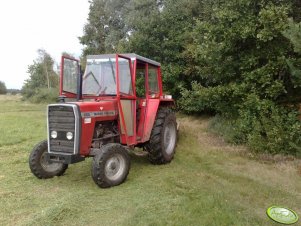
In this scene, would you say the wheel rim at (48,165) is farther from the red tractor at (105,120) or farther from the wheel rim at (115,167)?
the wheel rim at (115,167)

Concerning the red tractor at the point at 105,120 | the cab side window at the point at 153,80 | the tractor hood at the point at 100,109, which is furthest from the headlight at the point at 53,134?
the cab side window at the point at 153,80

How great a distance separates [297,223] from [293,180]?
1607mm

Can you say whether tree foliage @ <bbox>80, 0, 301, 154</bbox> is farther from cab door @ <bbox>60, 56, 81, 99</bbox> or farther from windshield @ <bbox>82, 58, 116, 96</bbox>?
cab door @ <bbox>60, 56, 81, 99</bbox>

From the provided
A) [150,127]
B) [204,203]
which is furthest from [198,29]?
[204,203]

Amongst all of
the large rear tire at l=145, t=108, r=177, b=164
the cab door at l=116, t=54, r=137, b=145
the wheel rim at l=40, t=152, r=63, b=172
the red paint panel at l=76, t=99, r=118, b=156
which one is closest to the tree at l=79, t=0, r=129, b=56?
the large rear tire at l=145, t=108, r=177, b=164

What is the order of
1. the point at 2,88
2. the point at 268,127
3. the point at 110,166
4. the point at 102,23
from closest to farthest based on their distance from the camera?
the point at 110,166, the point at 268,127, the point at 102,23, the point at 2,88

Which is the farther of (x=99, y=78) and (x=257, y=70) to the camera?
(x=257, y=70)

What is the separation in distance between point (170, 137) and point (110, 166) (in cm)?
227

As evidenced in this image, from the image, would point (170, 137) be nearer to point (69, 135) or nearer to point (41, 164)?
point (69, 135)

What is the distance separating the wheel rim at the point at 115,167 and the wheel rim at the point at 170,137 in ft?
5.58

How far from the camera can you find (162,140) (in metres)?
6.16

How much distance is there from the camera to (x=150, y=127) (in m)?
6.14

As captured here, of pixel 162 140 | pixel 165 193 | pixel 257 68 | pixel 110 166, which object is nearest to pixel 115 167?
pixel 110 166

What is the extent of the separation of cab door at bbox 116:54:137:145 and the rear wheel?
21.4 inches
